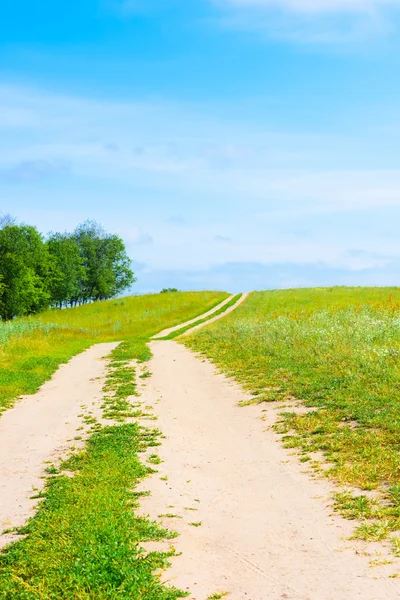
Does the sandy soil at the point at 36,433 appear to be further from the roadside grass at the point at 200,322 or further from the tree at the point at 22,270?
the tree at the point at 22,270

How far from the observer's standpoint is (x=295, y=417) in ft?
40.3

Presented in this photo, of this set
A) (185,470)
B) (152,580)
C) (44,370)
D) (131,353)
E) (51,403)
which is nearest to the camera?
(152,580)

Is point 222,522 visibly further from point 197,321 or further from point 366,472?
point 197,321

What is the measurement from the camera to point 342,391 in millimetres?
13664

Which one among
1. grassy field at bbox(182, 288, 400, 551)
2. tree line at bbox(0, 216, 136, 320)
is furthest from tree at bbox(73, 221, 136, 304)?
grassy field at bbox(182, 288, 400, 551)

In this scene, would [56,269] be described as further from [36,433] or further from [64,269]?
[36,433]

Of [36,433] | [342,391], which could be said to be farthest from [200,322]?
[36,433]

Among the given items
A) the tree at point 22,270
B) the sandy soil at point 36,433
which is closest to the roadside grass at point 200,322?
the sandy soil at point 36,433

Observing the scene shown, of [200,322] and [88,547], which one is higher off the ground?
[200,322]

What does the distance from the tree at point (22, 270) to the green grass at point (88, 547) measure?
62.3 meters

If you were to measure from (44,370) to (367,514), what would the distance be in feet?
52.3

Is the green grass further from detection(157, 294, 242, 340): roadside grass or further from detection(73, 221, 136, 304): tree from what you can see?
detection(73, 221, 136, 304): tree

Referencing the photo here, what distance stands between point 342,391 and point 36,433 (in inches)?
286

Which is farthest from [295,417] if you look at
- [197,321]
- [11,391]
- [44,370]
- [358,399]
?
[197,321]
